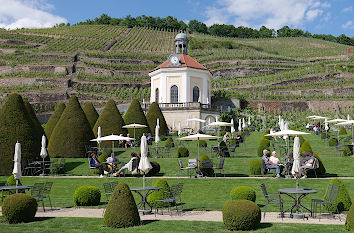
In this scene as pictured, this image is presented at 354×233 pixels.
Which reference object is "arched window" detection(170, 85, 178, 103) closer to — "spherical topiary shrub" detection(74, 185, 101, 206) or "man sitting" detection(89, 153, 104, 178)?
"man sitting" detection(89, 153, 104, 178)

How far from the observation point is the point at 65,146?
82.4 ft

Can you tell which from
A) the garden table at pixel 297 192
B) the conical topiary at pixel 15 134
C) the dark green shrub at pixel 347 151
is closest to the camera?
the garden table at pixel 297 192

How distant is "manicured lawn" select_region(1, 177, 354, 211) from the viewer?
45.8 ft

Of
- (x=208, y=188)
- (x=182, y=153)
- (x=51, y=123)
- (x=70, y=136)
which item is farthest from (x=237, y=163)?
(x=51, y=123)

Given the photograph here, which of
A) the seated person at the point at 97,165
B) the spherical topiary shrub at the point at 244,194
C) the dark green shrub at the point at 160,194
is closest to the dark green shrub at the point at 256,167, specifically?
the spherical topiary shrub at the point at 244,194

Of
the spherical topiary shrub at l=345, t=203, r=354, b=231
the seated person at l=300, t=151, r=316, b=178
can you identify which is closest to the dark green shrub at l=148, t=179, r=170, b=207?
the spherical topiary shrub at l=345, t=203, r=354, b=231

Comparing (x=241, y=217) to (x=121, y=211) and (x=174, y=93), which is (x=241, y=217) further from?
(x=174, y=93)

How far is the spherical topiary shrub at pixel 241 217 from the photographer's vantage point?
A: 945 cm

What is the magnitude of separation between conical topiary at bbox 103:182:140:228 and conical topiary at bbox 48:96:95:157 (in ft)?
52.2

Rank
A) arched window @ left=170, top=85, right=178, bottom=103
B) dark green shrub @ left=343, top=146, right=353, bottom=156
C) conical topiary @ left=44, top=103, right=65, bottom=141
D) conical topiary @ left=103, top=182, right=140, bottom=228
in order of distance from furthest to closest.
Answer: arched window @ left=170, top=85, right=178, bottom=103
conical topiary @ left=44, top=103, right=65, bottom=141
dark green shrub @ left=343, top=146, right=353, bottom=156
conical topiary @ left=103, top=182, right=140, bottom=228

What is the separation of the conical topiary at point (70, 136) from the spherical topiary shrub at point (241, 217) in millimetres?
17121

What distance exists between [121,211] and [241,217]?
273cm

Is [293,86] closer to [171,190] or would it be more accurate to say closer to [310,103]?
[310,103]

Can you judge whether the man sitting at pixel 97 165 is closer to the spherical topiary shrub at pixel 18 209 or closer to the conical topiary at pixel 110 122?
A: the conical topiary at pixel 110 122
